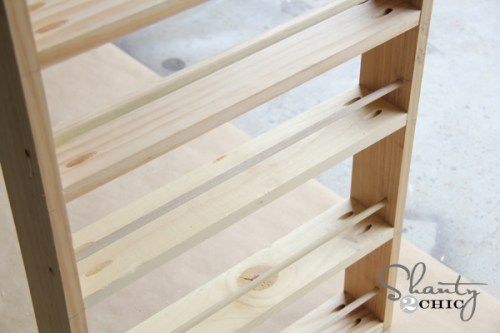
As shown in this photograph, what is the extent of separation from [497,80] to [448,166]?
299 millimetres

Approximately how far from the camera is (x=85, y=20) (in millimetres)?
777

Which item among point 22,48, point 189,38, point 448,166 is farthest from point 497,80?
point 22,48

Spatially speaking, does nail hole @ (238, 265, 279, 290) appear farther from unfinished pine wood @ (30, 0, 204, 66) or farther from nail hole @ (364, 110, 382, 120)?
unfinished pine wood @ (30, 0, 204, 66)

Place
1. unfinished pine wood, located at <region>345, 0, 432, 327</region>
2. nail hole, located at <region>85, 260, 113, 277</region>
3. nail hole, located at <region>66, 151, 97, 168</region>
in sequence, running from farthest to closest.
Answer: unfinished pine wood, located at <region>345, 0, 432, 327</region>, nail hole, located at <region>85, 260, 113, 277</region>, nail hole, located at <region>66, 151, 97, 168</region>

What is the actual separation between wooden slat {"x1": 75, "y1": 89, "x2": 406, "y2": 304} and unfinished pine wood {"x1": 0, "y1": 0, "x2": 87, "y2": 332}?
4 centimetres

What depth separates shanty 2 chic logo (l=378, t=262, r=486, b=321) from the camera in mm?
1468

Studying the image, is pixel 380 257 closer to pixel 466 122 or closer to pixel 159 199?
pixel 159 199

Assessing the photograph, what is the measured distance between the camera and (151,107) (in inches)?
36.5

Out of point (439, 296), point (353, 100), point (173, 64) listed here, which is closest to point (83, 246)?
point (353, 100)

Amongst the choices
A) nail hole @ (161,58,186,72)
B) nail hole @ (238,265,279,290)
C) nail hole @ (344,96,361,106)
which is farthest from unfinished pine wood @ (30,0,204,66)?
nail hole @ (161,58,186,72)

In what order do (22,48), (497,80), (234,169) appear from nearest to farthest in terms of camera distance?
(22,48), (234,169), (497,80)

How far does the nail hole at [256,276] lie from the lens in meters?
1.21

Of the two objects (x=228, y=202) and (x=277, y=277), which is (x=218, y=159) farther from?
(x=277, y=277)

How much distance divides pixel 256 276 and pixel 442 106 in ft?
3.15
